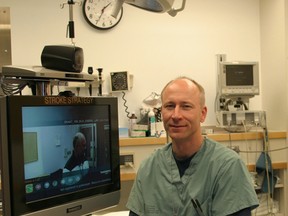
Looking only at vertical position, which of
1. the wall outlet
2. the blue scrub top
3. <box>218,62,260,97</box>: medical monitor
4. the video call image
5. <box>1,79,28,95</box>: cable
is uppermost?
<box>218,62,260,97</box>: medical monitor

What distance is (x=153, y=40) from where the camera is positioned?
3.04m

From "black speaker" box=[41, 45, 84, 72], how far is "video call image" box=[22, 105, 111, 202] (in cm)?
16

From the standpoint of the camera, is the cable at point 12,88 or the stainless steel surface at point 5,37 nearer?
the cable at point 12,88

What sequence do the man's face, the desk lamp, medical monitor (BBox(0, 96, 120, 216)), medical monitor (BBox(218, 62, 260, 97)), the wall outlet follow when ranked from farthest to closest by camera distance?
1. medical monitor (BBox(218, 62, 260, 97))
2. the wall outlet
3. the man's face
4. the desk lamp
5. medical monitor (BBox(0, 96, 120, 216))

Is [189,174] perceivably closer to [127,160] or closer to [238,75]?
[127,160]

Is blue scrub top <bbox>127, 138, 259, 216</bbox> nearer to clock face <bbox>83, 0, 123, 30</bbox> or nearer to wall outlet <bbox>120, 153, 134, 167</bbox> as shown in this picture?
wall outlet <bbox>120, 153, 134, 167</bbox>

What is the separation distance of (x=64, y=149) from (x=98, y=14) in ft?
6.26

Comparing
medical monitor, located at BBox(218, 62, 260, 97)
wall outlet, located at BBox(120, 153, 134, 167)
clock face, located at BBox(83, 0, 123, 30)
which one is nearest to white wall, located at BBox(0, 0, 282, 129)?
clock face, located at BBox(83, 0, 123, 30)

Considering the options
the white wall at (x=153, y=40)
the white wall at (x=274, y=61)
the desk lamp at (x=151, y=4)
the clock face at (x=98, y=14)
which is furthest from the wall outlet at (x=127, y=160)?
the desk lamp at (x=151, y=4)

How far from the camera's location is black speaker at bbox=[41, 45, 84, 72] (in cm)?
130

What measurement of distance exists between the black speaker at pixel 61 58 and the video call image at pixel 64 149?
16cm

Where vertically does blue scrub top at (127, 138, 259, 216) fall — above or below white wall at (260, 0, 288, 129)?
below

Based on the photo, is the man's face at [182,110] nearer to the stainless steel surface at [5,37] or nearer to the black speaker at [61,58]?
the black speaker at [61,58]

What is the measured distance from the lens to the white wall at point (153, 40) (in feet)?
9.36
